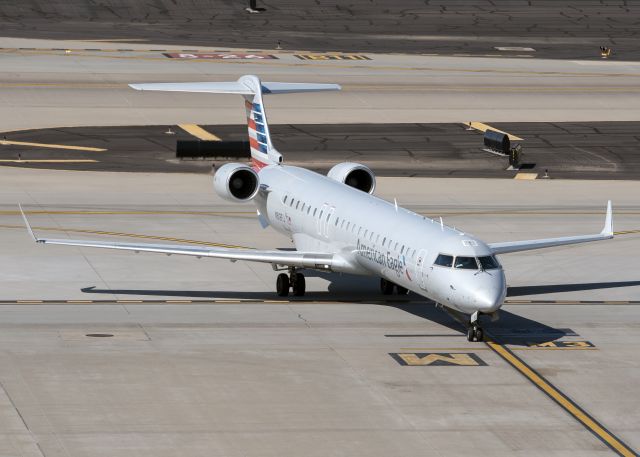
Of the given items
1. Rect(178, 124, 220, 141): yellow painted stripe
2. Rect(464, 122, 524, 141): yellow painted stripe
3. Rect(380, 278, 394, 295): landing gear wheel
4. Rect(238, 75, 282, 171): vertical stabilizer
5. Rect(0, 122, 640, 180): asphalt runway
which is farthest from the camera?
Rect(464, 122, 524, 141): yellow painted stripe

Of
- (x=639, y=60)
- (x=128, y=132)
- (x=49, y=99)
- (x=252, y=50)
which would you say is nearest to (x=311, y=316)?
(x=128, y=132)

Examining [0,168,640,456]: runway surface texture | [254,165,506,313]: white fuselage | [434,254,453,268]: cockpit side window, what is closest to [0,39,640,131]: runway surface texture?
[0,168,640,456]: runway surface texture

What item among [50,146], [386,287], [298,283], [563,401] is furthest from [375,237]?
[50,146]

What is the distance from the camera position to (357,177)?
147 ft

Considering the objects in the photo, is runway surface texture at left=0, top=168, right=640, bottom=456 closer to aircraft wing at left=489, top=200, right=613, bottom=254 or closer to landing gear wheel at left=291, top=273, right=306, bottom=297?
landing gear wheel at left=291, top=273, right=306, bottom=297

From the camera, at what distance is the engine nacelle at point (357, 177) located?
44594 mm

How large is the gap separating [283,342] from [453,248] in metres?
4.82

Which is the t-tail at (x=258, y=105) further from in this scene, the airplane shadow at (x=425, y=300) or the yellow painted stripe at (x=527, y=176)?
the yellow painted stripe at (x=527, y=176)

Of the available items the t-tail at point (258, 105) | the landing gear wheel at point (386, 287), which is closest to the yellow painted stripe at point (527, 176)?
the t-tail at point (258, 105)

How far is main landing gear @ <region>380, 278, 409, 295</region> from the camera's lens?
4106 centimetres

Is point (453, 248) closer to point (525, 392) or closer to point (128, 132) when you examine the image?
point (525, 392)

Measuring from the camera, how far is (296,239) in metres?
42.9

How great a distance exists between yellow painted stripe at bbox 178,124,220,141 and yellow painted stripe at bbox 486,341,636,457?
1369 inches

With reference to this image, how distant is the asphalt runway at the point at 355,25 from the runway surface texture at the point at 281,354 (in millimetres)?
50745
